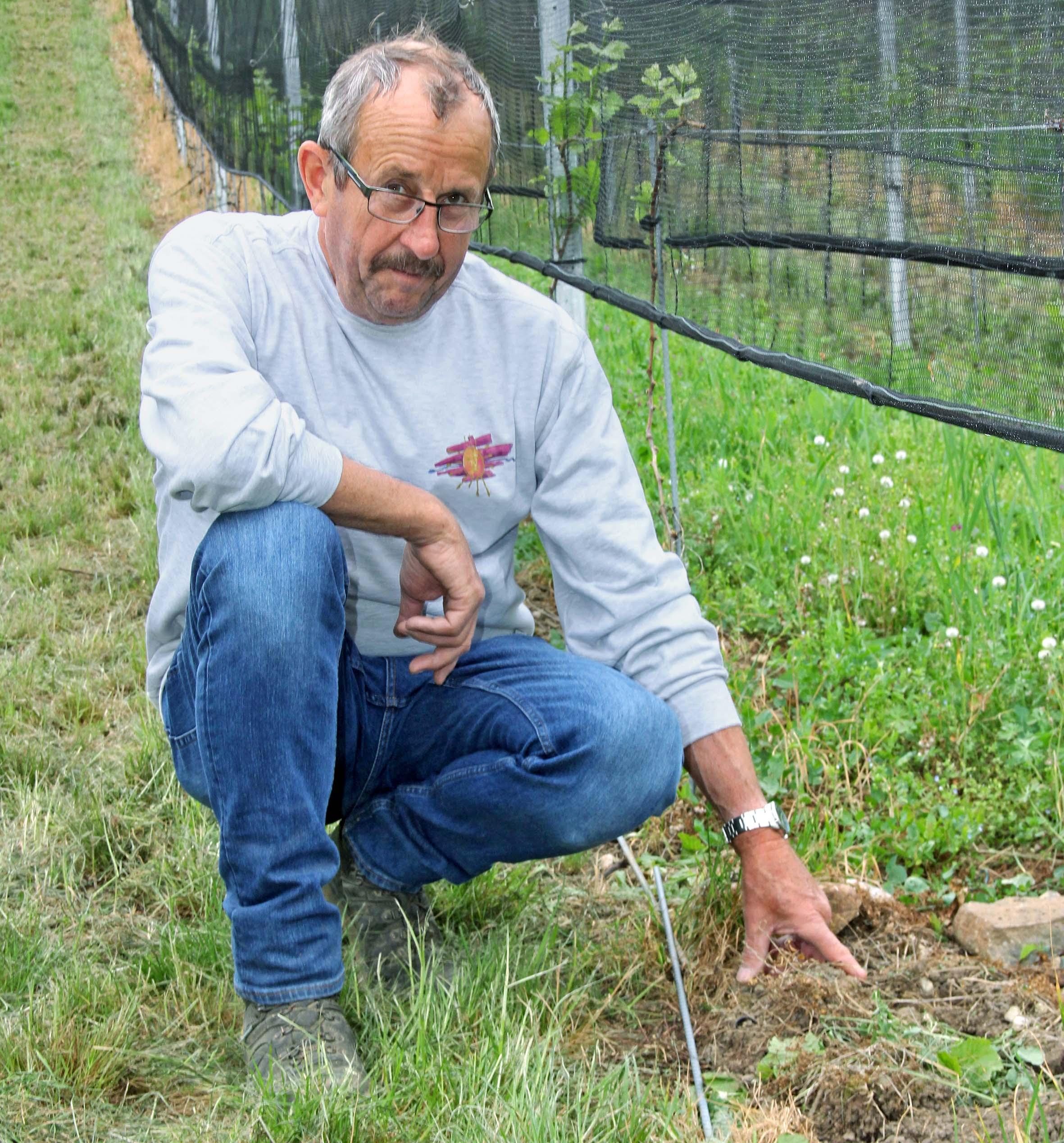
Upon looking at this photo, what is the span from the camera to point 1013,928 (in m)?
2.18

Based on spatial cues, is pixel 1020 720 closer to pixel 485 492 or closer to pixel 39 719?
pixel 485 492

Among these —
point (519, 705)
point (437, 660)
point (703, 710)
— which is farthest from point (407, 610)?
point (703, 710)

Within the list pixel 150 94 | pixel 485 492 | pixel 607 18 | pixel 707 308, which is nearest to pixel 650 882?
pixel 485 492

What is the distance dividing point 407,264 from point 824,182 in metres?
0.92

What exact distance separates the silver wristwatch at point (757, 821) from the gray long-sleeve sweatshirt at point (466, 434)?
0.49ft

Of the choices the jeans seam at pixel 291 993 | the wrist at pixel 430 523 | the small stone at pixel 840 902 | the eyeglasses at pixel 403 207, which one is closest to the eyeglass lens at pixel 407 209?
the eyeglasses at pixel 403 207

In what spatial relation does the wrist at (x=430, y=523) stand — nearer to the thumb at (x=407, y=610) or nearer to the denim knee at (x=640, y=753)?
the thumb at (x=407, y=610)

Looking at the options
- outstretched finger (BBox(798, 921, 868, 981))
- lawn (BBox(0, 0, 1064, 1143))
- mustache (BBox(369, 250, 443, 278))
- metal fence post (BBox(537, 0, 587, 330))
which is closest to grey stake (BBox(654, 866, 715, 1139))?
lawn (BBox(0, 0, 1064, 1143))

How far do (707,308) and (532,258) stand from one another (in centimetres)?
88

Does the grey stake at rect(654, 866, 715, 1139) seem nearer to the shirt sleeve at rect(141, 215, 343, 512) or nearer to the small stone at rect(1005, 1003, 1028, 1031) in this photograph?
the small stone at rect(1005, 1003, 1028, 1031)

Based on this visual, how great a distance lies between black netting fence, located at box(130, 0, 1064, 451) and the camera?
Answer: 2.13 metres

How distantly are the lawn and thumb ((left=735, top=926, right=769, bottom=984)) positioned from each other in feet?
0.20

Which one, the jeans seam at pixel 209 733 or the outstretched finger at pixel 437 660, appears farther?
the outstretched finger at pixel 437 660

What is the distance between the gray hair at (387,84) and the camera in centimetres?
202
